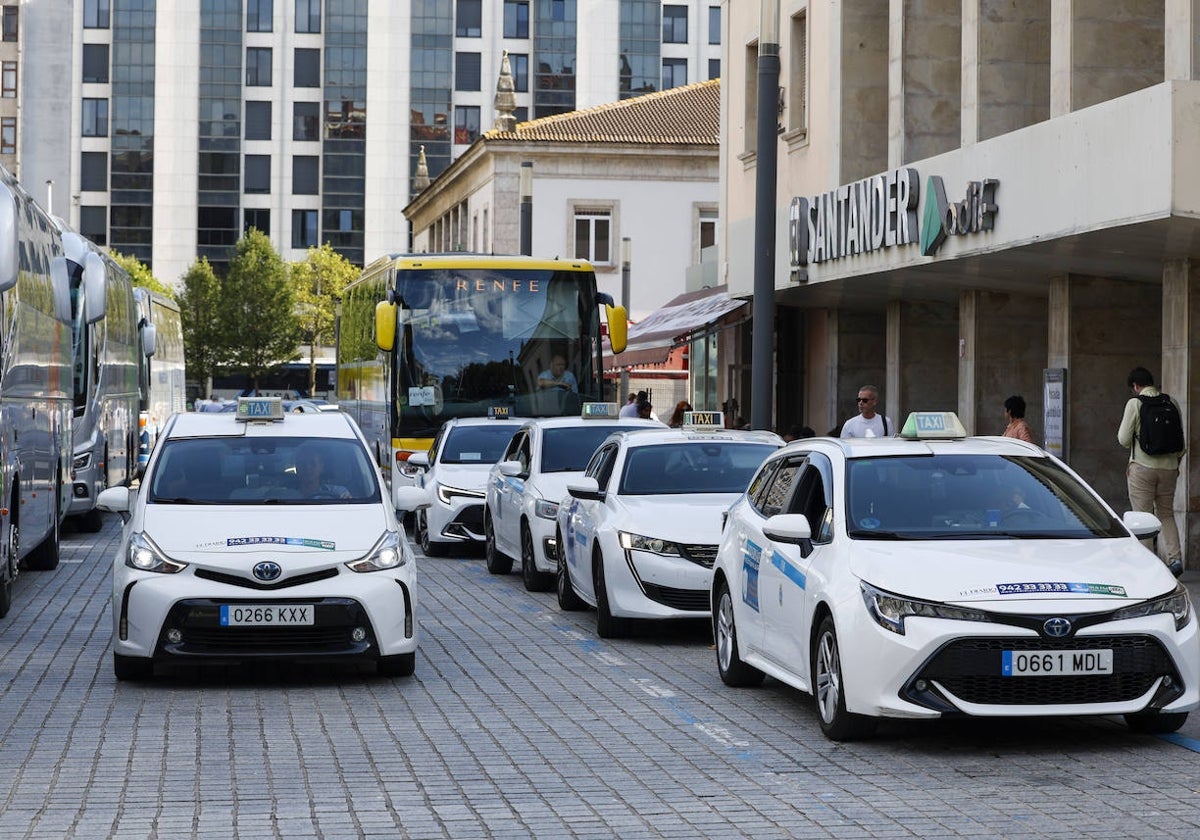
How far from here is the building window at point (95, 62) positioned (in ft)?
328

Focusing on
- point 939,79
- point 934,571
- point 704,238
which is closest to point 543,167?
point 704,238

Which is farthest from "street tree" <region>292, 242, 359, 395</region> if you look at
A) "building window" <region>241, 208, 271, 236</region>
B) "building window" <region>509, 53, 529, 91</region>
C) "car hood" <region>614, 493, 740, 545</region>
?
"car hood" <region>614, 493, 740, 545</region>

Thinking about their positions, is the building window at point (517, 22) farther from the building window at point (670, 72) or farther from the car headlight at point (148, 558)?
the car headlight at point (148, 558)

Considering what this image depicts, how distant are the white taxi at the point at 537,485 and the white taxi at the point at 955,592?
6197 mm

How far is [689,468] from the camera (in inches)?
560

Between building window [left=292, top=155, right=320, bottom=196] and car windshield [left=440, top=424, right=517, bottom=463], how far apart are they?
8157cm

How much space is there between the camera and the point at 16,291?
50.0 ft

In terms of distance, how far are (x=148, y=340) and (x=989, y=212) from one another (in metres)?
23.0

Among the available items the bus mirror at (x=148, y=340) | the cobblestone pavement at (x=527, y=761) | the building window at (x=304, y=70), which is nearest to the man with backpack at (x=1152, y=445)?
the cobblestone pavement at (x=527, y=761)

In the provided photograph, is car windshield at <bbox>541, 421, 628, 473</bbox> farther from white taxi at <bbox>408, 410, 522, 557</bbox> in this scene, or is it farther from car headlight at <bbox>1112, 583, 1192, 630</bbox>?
car headlight at <bbox>1112, 583, 1192, 630</bbox>

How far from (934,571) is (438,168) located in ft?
313

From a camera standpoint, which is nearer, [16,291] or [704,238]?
[16,291]

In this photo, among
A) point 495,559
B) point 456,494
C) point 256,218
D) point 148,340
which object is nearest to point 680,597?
point 495,559

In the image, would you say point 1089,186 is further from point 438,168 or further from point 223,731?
point 438,168
